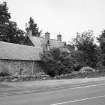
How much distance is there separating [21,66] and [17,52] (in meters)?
2.77

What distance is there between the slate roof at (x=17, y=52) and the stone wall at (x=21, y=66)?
65 centimetres

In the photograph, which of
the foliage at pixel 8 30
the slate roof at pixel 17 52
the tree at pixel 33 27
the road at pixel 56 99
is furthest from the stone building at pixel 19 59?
the tree at pixel 33 27

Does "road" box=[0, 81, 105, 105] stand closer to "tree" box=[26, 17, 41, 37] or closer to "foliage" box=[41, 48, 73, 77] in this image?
"foliage" box=[41, 48, 73, 77]

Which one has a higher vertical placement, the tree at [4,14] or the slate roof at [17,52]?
the tree at [4,14]

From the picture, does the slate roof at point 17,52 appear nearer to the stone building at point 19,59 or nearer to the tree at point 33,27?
the stone building at point 19,59

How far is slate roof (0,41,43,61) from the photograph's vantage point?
33109 millimetres

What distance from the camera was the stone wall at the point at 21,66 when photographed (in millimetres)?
32112

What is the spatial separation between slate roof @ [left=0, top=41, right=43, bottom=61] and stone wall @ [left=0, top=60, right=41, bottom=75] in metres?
→ 0.65

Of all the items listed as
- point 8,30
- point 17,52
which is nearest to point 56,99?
point 17,52

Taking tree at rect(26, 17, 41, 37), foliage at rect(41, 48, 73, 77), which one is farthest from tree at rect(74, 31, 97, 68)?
tree at rect(26, 17, 41, 37)

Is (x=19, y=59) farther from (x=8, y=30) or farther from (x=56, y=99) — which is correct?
(x=56, y=99)

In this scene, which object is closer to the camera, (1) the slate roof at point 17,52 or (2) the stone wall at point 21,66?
(2) the stone wall at point 21,66

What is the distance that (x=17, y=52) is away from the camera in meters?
35.8

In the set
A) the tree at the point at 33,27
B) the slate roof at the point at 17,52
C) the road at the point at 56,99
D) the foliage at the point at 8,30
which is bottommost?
the road at the point at 56,99
